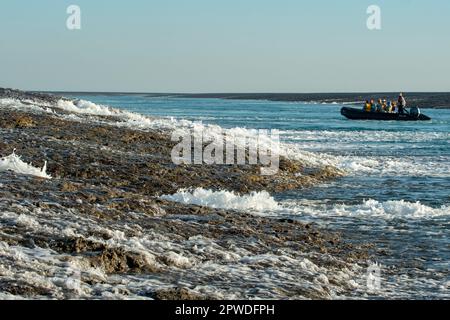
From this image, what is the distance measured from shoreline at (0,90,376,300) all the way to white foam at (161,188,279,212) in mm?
715

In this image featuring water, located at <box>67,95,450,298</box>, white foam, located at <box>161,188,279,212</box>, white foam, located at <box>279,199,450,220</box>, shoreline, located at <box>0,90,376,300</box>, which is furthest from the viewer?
white foam, located at <box>161,188,279,212</box>

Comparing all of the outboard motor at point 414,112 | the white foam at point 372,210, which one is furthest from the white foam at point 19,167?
the outboard motor at point 414,112

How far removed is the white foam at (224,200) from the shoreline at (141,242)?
0.71 m

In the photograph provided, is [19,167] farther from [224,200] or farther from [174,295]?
[174,295]

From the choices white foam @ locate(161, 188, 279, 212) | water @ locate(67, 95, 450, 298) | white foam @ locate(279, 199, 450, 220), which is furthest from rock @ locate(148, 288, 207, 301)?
white foam @ locate(279, 199, 450, 220)

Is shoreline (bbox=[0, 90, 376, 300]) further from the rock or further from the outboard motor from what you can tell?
the outboard motor

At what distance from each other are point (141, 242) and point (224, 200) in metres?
5.95

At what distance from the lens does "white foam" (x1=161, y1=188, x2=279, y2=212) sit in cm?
1670

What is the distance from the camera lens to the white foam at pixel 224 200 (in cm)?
1670

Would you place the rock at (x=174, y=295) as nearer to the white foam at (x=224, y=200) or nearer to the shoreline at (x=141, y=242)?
A: the shoreline at (x=141, y=242)

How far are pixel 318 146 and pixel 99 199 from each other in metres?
25.1

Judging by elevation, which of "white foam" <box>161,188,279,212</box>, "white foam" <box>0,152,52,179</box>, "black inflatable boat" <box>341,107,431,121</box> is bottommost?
"white foam" <box>161,188,279,212</box>

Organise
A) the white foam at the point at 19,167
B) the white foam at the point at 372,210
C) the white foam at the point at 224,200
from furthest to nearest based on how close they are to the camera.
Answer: the white foam at the point at 224,200, the white foam at the point at 372,210, the white foam at the point at 19,167

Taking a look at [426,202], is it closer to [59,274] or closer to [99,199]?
[99,199]
